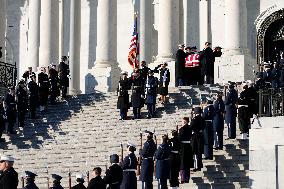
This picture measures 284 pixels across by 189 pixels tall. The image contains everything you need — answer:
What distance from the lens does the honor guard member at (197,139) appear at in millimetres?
23625

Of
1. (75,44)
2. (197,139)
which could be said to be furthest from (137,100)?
(75,44)

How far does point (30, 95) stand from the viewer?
107ft

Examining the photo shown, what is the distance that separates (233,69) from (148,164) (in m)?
12.2

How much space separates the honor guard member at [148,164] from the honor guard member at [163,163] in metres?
0.23

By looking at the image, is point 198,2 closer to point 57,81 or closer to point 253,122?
point 57,81

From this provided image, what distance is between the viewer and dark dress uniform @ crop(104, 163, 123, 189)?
2153cm

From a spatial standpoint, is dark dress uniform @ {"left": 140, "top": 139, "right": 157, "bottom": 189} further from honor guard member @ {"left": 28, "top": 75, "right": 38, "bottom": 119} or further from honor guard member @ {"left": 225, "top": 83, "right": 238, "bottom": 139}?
honor guard member @ {"left": 28, "top": 75, "right": 38, "bottom": 119}

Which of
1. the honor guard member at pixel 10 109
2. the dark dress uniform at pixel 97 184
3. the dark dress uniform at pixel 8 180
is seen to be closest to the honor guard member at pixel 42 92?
the honor guard member at pixel 10 109

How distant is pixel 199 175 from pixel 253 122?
2.37 m

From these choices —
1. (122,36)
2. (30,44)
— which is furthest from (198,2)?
(30,44)

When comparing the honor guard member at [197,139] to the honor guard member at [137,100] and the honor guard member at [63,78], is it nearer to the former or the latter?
the honor guard member at [137,100]

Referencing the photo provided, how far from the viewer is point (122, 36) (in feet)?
154

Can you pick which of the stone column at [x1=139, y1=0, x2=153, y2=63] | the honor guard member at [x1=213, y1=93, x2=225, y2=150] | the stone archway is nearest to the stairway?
the honor guard member at [x1=213, y1=93, x2=225, y2=150]

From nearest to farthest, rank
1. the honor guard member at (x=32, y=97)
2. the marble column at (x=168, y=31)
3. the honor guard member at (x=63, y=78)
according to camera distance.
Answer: the honor guard member at (x=32, y=97)
the honor guard member at (x=63, y=78)
the marble column at (x=168, y=31)
